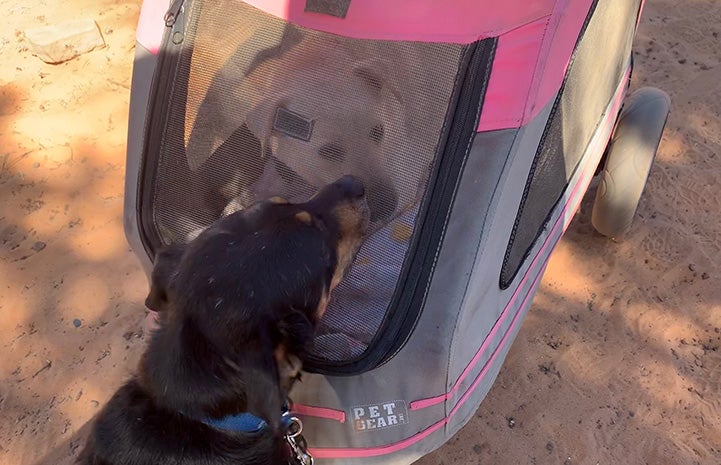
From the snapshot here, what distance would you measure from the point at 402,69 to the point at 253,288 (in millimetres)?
950

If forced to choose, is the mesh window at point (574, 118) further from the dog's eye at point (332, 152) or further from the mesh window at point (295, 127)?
the dog's eye at point (332, 152)

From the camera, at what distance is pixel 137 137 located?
2.35m

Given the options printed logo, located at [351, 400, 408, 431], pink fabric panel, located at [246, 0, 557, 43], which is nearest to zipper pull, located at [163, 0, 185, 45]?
pink fabric panel, located at [246, 0, 557, 43]

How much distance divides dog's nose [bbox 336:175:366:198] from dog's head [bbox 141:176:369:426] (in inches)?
7.5

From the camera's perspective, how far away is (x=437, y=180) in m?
2.00

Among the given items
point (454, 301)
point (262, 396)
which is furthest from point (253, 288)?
point (454, 301)

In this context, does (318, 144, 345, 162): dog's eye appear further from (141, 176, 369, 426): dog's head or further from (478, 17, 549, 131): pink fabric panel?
(478, 17, 549, 131): pink fabric panel

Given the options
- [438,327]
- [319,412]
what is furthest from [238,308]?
[438,327]

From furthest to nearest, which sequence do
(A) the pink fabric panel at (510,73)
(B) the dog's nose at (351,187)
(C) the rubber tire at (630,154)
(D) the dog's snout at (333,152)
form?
(C) the rubber tire at (630,154) → (D) the dog's snout at (333,152) → (B) the dog's nose at (351,187) → (A) the pink fabric panel at (510,73)

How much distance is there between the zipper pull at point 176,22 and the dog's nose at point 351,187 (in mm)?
848

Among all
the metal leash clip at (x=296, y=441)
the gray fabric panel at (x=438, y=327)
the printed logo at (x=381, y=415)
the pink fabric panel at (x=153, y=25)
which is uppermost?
the pink fabric panel at (x=153, y=25)

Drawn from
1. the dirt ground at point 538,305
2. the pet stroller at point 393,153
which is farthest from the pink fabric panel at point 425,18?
the dirt ground at point 538,305

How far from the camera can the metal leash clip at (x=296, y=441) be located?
1.93m

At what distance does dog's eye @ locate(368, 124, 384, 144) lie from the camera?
2.17 metres
